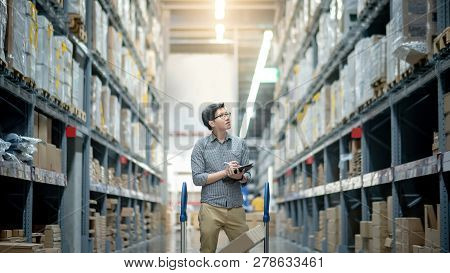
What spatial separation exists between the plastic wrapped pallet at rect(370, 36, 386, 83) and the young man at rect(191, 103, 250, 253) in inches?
111

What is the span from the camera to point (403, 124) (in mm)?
7410

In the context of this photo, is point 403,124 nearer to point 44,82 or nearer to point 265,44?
point 44,82

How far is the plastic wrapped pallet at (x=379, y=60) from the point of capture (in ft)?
23.6

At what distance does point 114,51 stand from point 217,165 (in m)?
5.61

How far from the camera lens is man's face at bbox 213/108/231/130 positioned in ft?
15.6

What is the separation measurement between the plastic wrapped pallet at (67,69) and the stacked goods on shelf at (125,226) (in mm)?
4375

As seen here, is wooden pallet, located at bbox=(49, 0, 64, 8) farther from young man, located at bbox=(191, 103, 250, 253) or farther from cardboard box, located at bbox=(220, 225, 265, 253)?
cardboard box, located at bbox=(220, 225, 265, 253)

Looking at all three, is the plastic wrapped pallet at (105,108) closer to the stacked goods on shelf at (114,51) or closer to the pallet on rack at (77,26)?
the stacked goods on shelf at (114,51)

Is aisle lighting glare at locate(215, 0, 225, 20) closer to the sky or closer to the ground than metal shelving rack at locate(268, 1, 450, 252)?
closer to the sky

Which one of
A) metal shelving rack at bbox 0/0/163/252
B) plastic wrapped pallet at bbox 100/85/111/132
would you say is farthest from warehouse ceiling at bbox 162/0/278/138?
plastic wrapped pallet at bbox 100/85/111/132

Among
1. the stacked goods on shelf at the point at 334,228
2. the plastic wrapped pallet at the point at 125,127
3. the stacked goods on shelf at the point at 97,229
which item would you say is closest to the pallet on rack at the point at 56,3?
the stacked goods on shelf at the point at 97,229

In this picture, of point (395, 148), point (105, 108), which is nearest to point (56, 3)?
point (105, 108)

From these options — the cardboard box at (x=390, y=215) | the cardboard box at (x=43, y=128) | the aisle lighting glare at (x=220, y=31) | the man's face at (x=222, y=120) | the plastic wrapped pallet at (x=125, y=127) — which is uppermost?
the aisle lighting glare at (x=220, y=31)

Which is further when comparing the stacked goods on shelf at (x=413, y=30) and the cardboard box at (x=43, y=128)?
the cardboard box at (x=43, y=128)
